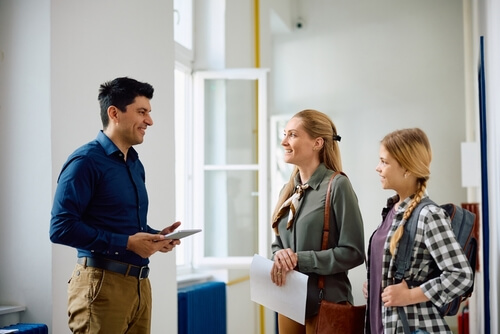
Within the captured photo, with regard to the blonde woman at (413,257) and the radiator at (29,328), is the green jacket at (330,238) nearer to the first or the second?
the blonde woman at (413,257)

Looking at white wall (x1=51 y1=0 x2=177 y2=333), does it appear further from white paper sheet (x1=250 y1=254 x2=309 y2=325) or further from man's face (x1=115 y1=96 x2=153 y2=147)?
white paper sheet (x1=250 y1=254 x2=309 y2=325)

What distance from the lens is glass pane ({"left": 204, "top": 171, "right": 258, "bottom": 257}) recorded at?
208 inches

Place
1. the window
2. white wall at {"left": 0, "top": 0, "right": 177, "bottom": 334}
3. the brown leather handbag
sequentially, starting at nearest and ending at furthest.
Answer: the brown leather handbag < white wall at {"left": 0, "top": 0, "right": 177, "bottom": 334} < the window

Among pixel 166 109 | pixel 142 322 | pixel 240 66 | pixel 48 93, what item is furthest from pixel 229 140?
pixel 142 322

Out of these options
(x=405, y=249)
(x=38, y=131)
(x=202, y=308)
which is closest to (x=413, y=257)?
(x=405, y=249)

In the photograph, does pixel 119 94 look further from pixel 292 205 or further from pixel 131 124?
pixel 292 205

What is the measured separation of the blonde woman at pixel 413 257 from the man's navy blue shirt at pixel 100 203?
0.88 m

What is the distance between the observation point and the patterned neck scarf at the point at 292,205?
8.84 feet

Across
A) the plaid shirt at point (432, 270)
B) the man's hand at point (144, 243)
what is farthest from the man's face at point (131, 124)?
the plaid shirt at point (432, 270)

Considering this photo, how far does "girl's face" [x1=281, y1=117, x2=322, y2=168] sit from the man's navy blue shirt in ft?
1.95

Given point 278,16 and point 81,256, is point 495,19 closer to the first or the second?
point 81,256

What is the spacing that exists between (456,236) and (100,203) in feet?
4.02

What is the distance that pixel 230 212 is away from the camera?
5.37 meters

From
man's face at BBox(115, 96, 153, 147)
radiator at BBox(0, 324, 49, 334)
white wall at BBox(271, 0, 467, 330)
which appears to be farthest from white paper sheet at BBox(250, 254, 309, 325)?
white wall at BBox(271, 0, 467, 330)
